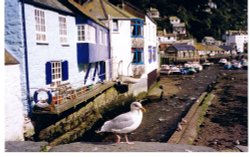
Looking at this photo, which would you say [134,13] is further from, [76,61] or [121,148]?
[121,148]

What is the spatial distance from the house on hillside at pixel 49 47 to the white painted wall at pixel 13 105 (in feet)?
2.49

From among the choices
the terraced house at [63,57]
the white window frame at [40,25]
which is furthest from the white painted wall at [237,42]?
the white window frame at [40,25]

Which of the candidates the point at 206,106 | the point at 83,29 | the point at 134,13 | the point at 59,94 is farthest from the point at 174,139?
the point at 134,13

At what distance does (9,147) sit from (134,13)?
22759 mm

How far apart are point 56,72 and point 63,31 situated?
2.08 metres

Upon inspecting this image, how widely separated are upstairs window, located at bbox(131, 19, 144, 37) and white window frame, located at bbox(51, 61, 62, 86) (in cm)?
1235

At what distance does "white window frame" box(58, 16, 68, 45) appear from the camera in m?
14.7

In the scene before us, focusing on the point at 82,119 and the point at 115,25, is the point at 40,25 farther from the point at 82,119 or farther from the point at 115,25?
the point at 115,25

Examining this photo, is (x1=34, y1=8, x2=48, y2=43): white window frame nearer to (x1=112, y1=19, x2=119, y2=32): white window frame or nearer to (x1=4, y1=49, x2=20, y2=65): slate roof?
(x1=4, y1=49, x2=20, y2=65): slate roof

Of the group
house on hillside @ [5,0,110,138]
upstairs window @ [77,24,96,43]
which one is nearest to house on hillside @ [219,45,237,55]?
house on hillside @ [5,0,110,138]

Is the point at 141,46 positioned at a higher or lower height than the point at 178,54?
higher

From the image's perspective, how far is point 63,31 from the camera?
15070 millimetres

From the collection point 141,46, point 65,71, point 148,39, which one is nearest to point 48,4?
point 65,71

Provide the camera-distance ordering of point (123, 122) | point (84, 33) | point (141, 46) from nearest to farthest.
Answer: point (123, 122)
point (84, 33)
point (141, 46)
